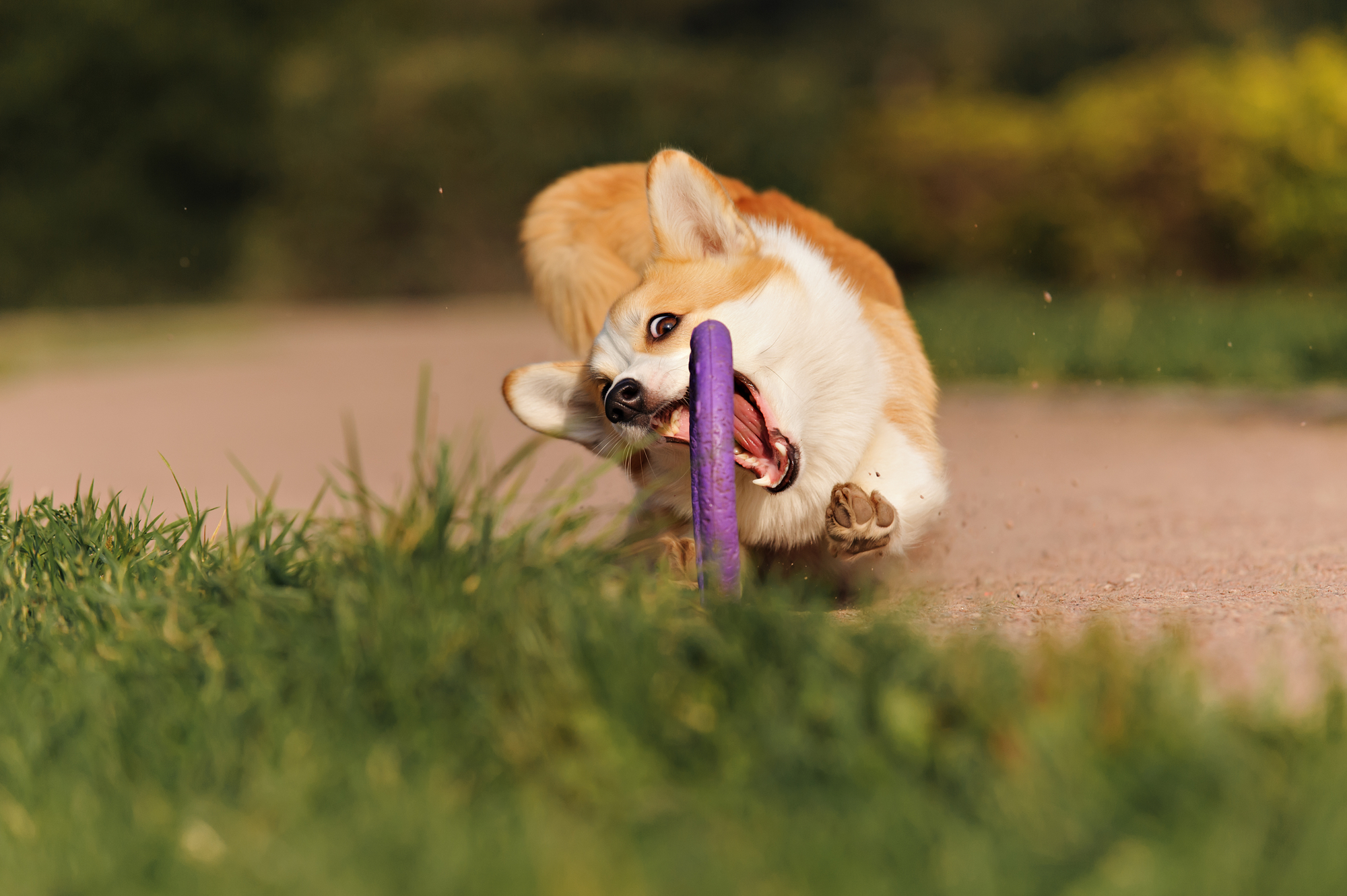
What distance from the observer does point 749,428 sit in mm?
2832

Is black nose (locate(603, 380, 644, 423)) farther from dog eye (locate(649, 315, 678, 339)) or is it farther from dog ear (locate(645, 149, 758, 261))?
dog ear (locate(645, 149, 758, 261))

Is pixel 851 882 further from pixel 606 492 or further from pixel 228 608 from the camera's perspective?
pixel 606 492

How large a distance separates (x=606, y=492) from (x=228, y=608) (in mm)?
2188

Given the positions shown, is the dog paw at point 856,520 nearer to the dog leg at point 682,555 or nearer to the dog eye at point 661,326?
the dog leg at point 682,555

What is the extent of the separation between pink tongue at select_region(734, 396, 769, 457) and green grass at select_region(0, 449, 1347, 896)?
24.9 inches

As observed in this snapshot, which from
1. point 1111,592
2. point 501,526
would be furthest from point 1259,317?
point 501,526

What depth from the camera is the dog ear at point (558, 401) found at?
2.94 m

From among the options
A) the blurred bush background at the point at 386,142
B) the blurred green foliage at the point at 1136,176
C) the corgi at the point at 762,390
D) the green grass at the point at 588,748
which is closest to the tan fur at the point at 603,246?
the corgi at the point at 762,390

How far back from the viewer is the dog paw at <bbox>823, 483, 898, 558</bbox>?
2.82m

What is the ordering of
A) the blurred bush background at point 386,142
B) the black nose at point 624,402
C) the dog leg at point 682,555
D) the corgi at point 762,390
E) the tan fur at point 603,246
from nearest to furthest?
the black nose at point 624,402
the corgi at point 762,390
the dog leg at point 682,555
the tan fur at point 603,246
the blurred bush background at point 386,142

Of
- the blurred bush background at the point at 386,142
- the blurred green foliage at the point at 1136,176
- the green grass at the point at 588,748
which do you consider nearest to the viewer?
the green grass at the point at 588,748

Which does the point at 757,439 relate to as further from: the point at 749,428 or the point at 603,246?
the point at 603,246

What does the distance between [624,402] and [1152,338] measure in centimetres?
587

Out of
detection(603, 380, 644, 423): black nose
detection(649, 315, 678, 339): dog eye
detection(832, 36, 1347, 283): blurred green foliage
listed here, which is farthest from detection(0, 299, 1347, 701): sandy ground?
detection(832, 36, 1347, 283): blurred green foliage
